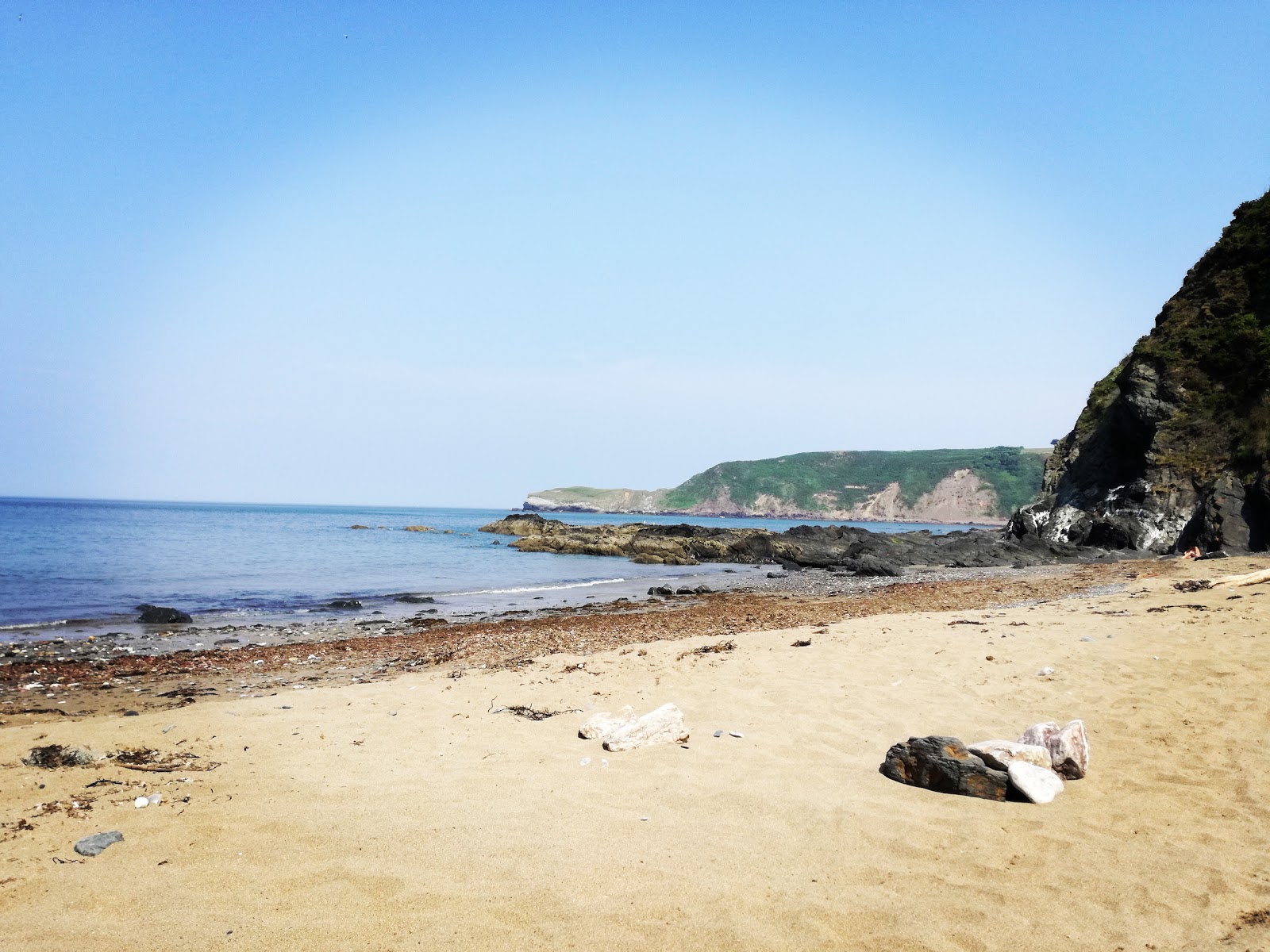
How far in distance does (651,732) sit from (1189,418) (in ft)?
137

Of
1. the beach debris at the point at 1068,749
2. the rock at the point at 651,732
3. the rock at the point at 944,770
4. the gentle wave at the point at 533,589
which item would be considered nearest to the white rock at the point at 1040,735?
the beach debris at the point at 1068,749

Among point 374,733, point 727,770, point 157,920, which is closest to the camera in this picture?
point 157,920

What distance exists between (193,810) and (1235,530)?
113 feet

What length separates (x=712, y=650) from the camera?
39.3 ft

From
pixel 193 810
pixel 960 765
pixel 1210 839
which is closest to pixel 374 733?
pixel 193 810

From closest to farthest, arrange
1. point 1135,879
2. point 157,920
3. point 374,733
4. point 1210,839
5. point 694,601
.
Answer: point 157,920
point 1135,879
point 1210,839
point 374,733
point 694,601

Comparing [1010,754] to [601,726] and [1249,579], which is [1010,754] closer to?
[601,726]

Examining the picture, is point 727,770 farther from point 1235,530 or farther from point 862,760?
point 1235,530

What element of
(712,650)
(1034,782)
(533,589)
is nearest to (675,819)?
(1034,782)

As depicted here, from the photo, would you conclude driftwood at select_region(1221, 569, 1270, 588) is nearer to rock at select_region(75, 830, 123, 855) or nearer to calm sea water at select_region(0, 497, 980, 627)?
rock at select_region(75, 830, 123, 855)

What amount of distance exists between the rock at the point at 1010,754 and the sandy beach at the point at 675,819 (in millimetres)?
267

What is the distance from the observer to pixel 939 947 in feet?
11.6

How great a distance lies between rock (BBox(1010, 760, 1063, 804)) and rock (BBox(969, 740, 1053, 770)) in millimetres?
67

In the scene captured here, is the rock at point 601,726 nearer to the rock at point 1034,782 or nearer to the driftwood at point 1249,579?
the rock at point 1034,782
